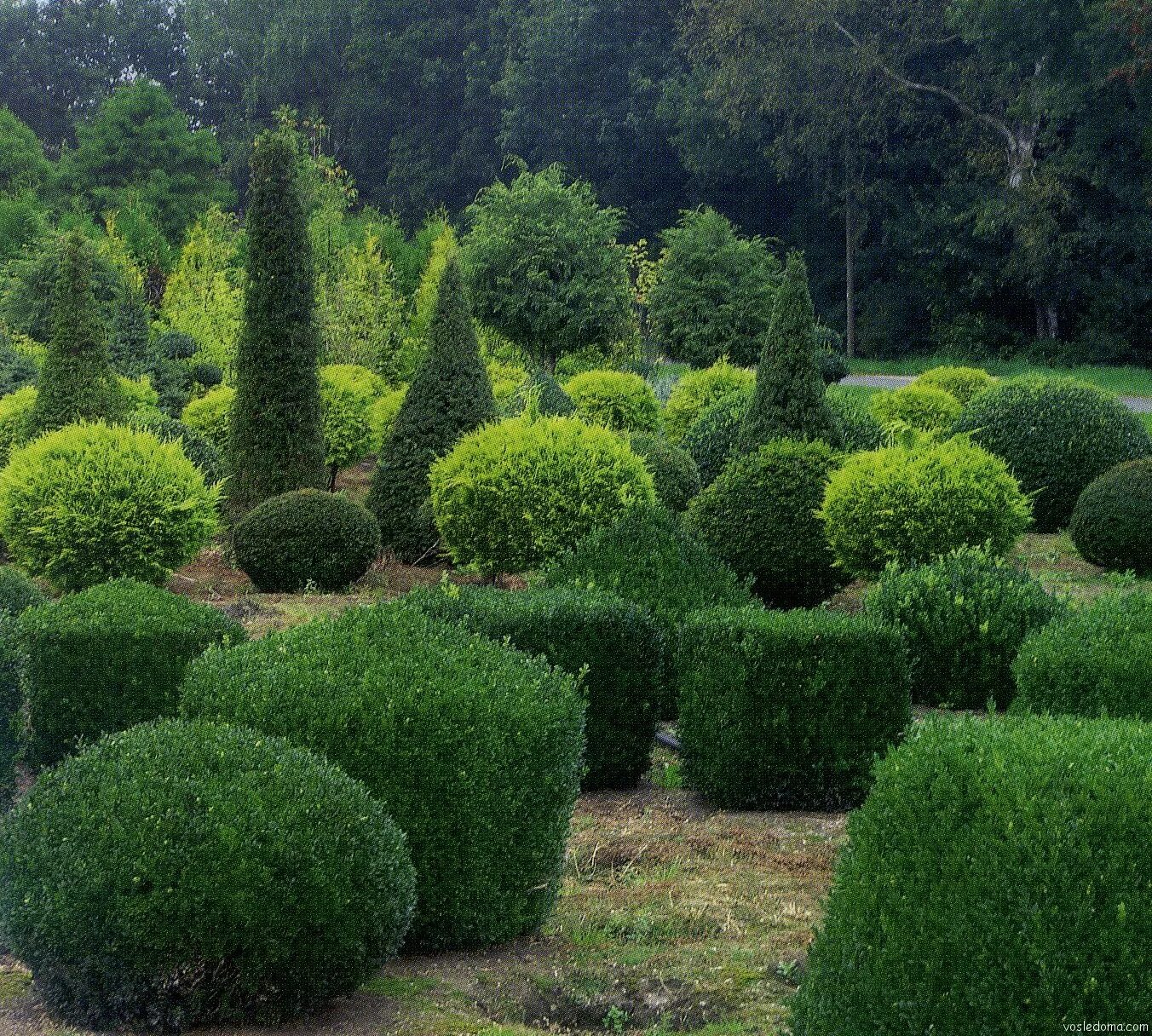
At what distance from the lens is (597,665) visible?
22.3ft

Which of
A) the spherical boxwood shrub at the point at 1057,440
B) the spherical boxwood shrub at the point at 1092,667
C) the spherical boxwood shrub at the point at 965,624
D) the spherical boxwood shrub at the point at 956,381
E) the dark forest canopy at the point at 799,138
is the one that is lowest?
the spherical boxwood shrub at the point at 965,624

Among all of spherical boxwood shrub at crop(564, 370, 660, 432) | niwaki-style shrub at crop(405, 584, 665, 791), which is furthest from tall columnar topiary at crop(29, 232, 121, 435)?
niwaki-style shrub at crop(405, 584, 665, 791)

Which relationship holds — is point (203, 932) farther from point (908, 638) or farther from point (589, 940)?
point (908, 638)

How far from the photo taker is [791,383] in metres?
12.2

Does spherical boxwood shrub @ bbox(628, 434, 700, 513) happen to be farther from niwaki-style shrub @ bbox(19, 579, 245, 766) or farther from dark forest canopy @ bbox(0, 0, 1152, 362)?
dark forest canopy @ bbox(0, 0, 1152, 362)

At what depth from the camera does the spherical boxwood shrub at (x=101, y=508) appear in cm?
1151

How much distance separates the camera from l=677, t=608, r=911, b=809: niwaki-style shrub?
647cm

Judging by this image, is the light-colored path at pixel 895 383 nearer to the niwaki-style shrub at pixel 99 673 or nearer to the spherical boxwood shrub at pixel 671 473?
the spherical boxwood shrub at pixel 671 473

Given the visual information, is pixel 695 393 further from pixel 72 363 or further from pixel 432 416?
pixel 72 363

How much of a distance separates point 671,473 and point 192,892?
11.1 metres

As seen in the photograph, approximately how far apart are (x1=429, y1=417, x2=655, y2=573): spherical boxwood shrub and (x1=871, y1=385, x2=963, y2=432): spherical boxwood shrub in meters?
7.16

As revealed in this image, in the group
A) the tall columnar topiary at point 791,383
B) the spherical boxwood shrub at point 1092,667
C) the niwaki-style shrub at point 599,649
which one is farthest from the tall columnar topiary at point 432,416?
the spherical boxwood shrub at point 1092,667

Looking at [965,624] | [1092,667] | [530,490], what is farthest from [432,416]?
[1092,667]

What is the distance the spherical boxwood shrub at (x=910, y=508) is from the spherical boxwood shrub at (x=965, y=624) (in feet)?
7.45
